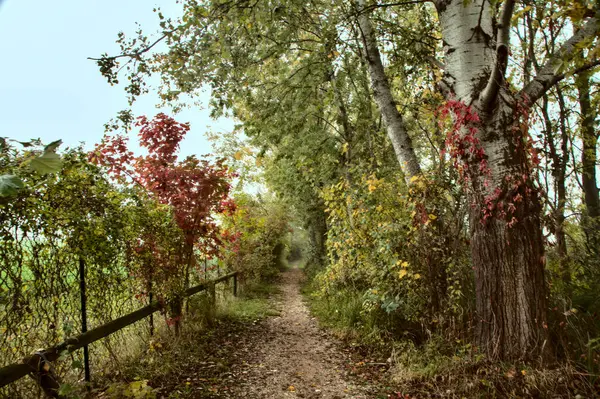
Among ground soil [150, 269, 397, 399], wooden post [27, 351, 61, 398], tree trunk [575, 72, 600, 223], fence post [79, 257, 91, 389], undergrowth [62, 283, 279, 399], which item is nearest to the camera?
wooden post [27, 351, 61, 398]

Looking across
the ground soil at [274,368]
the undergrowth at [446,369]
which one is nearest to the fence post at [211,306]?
the ground soil at [274,368]

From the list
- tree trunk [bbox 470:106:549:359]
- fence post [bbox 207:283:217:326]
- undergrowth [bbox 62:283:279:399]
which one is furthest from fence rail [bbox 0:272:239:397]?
tree trunk [bbox 470:106:549:359]

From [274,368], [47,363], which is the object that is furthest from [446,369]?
[47,363]

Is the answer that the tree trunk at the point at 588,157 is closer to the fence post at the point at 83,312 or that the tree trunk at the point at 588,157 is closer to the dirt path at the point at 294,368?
Answer: the dirt path at the point at 294,368

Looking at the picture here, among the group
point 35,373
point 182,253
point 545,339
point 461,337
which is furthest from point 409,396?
point 182,253

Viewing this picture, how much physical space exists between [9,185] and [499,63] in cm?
385

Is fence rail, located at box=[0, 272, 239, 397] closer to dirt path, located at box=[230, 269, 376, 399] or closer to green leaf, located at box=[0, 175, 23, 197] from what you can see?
dirt path, located at box=[230, 269, 376, 399]

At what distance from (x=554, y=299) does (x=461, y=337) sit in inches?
42.3

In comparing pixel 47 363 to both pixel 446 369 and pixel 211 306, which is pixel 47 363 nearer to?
pixel 446 369

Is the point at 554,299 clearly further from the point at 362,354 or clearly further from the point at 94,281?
the point at 94,281

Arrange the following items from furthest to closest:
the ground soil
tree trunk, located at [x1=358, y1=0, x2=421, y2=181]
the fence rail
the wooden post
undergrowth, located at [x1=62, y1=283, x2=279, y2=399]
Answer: tree trunk, located at [x1=358, y1=0, x2=421, y2=181]
the ground soil
undergrowth, located at [x1=62, y1=283, x2=279, y2=399]
the wooden post
the fence rail

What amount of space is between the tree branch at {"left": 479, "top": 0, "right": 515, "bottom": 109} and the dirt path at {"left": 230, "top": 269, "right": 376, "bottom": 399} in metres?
3.32

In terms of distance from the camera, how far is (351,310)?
649 cm

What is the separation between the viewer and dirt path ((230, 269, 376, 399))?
4195 millimetres
